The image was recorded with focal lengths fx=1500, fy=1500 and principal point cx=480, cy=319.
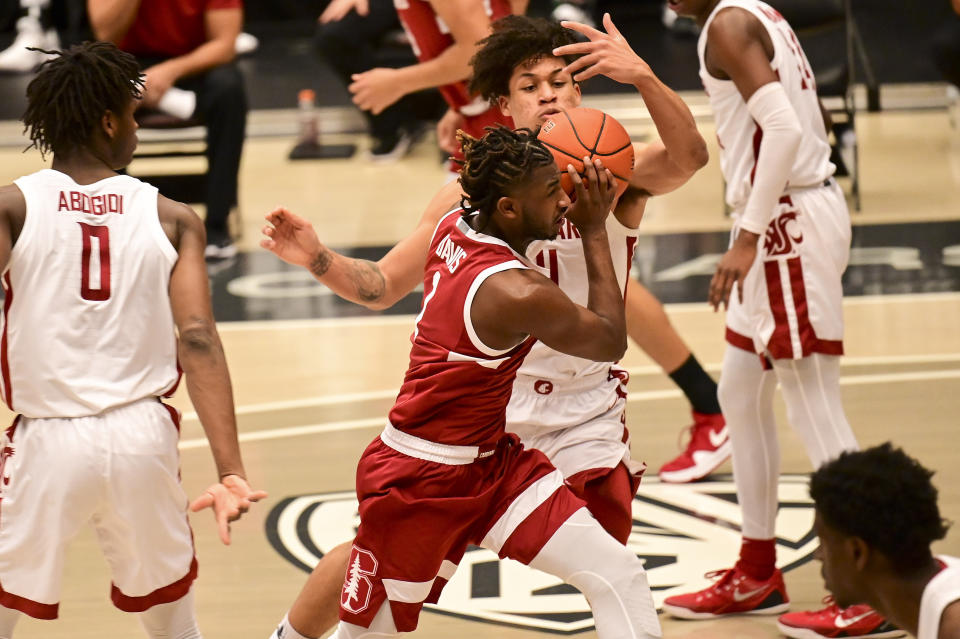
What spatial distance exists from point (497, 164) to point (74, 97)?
0.93m

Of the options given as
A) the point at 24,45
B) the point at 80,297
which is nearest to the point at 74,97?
the point at 80,297

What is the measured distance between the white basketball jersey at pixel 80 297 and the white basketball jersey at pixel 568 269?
94cm

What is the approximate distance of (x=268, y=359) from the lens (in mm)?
6871

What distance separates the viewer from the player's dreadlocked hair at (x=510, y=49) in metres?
3.95

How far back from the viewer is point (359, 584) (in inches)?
132

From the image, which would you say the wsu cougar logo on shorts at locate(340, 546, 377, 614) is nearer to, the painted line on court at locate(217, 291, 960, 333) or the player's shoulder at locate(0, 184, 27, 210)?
the player's shoulder at locate(0, 184, 27, 210)

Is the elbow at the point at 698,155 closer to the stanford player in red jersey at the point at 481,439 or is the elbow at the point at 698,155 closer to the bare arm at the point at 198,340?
the stanford player in red jersey at the point at 481,439

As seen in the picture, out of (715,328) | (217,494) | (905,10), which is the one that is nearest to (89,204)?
(217,494)

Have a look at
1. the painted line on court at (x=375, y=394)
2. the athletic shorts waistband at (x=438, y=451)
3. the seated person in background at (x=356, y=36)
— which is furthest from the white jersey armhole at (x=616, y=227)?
the seated person in background at (x=356, y=36)

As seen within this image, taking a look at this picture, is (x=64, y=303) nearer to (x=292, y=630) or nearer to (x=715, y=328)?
(x=292, y=630)

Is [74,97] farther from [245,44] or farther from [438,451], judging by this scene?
[245,44]

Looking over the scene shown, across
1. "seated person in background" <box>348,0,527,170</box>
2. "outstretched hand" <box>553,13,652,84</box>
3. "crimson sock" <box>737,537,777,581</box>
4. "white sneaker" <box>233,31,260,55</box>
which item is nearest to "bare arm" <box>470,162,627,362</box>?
"outstretched hand" <box>553,13,652,84</box>

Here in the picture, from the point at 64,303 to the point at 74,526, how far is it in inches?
18.9

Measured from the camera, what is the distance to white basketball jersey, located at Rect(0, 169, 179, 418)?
3205mm
